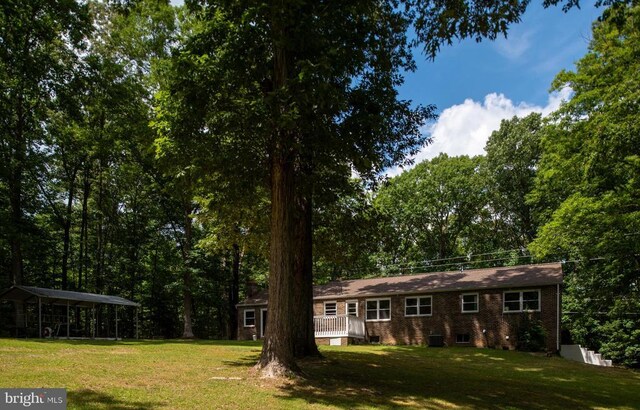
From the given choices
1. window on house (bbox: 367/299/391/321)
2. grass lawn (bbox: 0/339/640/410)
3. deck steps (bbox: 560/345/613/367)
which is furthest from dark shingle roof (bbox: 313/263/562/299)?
grass lawn (bbox: 0/339/640/410)

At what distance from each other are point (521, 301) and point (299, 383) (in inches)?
702

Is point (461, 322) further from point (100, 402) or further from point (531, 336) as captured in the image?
point (100, 402)

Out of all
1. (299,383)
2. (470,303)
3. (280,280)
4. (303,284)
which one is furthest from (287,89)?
(470,303)

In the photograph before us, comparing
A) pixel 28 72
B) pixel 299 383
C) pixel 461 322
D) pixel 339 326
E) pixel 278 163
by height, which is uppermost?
pixel 28 72

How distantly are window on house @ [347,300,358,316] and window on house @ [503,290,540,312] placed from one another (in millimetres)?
9113

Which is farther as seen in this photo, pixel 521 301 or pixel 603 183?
pixel 521 301

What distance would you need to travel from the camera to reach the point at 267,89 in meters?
12.3

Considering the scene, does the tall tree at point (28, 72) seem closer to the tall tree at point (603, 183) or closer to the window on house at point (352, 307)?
the window on house at point (352, 307)

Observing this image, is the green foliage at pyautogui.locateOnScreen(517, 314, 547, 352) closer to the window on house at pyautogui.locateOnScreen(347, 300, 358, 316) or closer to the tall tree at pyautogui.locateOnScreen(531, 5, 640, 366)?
the tall tree at pyautogui.locateOnScreen(531, 5, 640, 366)

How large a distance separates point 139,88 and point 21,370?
70.5 ft

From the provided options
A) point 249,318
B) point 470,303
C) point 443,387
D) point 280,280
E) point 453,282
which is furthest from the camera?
point 249,318

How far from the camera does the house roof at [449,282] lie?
24750 mm

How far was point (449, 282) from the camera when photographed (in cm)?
2797

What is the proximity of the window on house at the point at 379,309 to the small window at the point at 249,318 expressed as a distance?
29.9 ft
